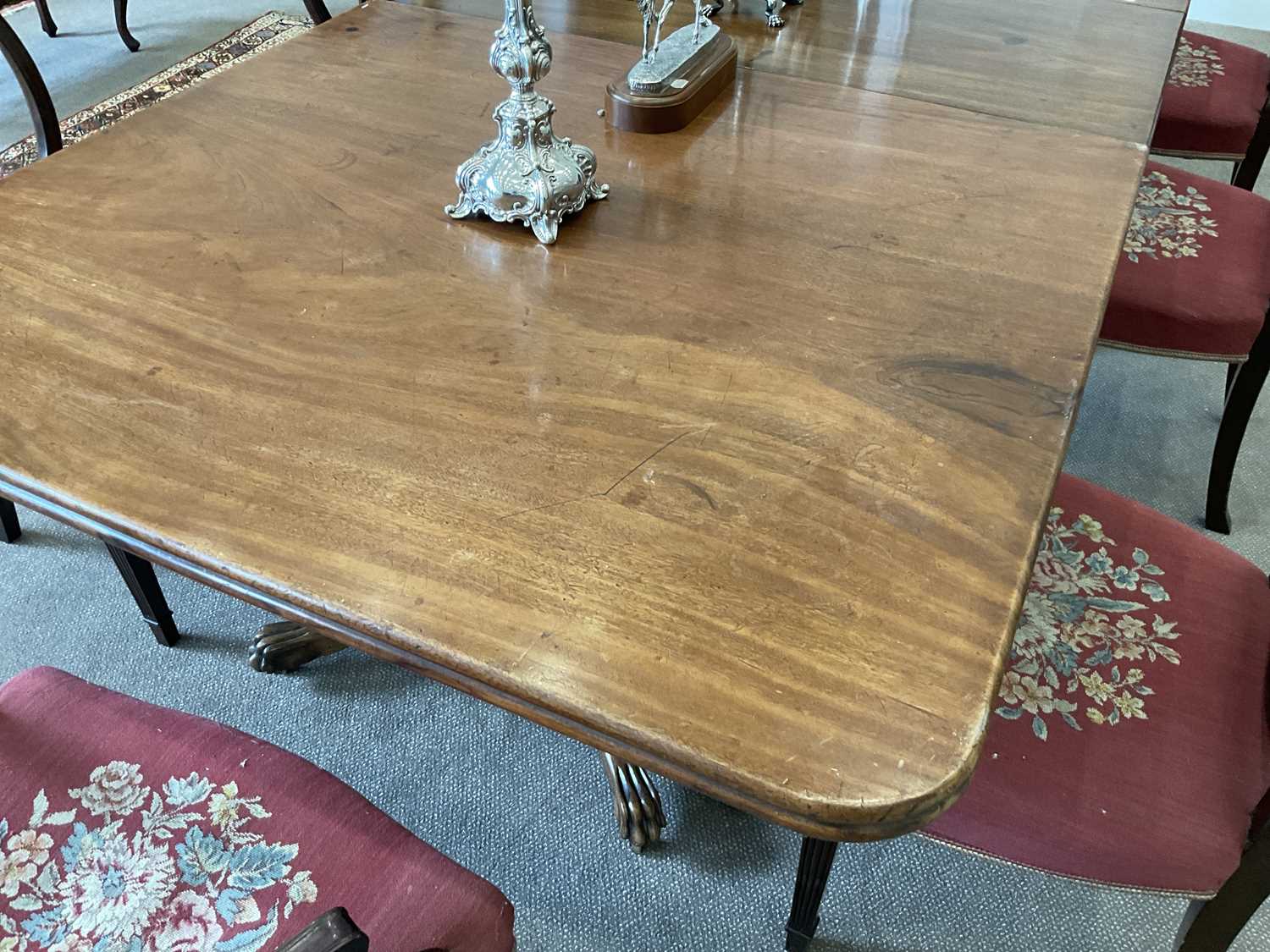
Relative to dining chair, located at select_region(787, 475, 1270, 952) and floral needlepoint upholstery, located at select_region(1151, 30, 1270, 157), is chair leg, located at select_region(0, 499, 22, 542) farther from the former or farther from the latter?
floral needlepoint upholstery, located at select_region(1151, 30, 1270, 157)

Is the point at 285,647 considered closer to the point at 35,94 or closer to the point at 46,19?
the point at 35,94

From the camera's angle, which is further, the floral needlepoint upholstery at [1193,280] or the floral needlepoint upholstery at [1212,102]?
the floral needlepoint upholstery at [1212,102]

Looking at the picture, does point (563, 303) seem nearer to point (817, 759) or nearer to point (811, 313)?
point (811, 313)

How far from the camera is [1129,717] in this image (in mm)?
856

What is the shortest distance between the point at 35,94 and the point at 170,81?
160 centimetres

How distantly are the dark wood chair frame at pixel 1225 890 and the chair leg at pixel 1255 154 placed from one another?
144 cm

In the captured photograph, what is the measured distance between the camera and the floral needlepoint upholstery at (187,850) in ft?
2.28

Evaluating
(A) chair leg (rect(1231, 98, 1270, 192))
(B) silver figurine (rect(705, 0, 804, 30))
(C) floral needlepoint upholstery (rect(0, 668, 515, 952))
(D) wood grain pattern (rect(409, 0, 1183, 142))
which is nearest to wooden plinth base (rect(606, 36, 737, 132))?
(D) wood grain pattern (rect(409, 0, 1183, 142))

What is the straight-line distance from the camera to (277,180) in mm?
975

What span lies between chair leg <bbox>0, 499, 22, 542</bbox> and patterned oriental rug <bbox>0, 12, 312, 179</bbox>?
4.10 ft

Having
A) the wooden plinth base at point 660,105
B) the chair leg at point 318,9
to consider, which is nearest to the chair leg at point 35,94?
the chair leg at point 318,9

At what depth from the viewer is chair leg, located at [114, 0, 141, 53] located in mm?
3082

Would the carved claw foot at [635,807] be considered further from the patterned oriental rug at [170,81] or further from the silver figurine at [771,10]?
the patterned oriental rug at [170,81]

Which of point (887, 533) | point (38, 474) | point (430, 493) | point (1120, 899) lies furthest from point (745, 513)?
point (1120, 899)
